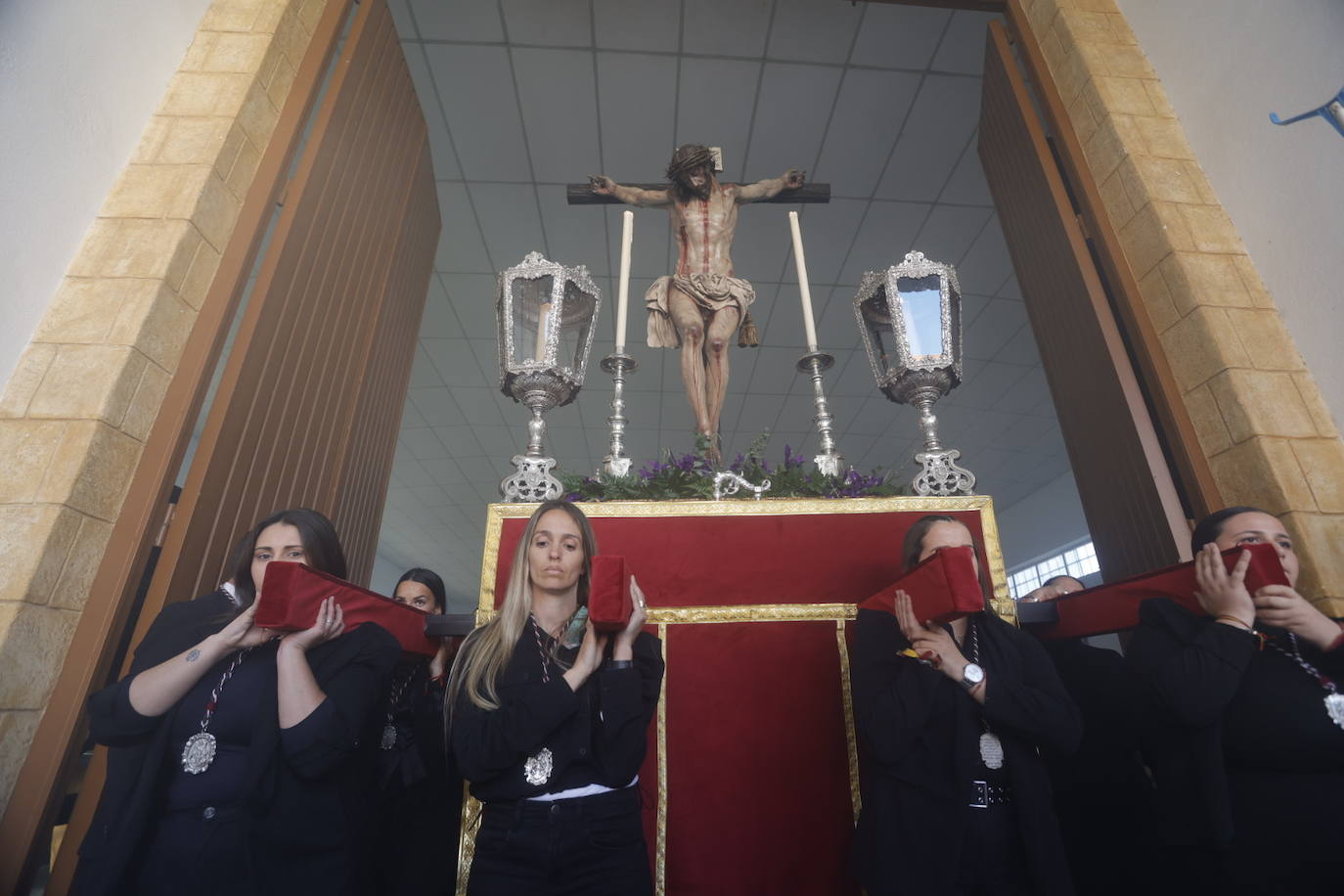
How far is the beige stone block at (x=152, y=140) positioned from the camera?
5.93 feet

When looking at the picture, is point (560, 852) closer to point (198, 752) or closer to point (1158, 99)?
point (198, 752)

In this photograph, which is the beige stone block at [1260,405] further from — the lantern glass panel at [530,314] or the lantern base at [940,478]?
the lantern glass panel at [530,314]

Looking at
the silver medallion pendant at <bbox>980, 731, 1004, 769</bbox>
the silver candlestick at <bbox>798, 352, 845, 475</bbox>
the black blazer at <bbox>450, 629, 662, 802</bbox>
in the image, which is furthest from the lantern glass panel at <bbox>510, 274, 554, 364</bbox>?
the silver medallion pendant at <bbox>980, 731, 1004, 769</bbox>

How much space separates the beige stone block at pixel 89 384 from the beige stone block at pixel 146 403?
16mm

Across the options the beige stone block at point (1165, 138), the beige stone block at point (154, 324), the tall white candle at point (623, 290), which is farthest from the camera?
the beige stone block at point (1165, 138)

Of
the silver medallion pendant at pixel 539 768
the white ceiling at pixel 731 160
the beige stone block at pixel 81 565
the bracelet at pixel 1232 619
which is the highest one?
the white ceiling at pixel 731 160

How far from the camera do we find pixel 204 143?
1851 millimetres

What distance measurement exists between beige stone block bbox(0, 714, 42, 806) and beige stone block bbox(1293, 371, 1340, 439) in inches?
118

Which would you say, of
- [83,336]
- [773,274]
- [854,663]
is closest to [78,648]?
[83,336]

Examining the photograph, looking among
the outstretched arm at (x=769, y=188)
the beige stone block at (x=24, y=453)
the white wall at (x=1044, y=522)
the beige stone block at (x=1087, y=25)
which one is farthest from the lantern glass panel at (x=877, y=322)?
the white wall at (x=1044, y=522)

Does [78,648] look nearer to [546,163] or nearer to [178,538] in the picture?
[178,538]

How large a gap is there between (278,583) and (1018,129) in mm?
3132

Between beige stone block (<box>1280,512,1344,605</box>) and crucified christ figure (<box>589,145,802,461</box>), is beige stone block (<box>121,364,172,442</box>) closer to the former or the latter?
crucified christ figure (<box>589,145,802,461</box>)

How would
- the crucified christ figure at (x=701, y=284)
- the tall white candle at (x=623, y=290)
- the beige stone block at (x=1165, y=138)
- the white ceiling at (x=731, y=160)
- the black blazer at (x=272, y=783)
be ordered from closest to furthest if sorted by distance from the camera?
1. the black blazer at (x=272, y=783)
2. the tall white candle at (x=623, y=290)
3. the beige stone block at (x=1165, y=138)
4. the crucified christ figure at (x=701, y=284)
5. the white ceiling at (x=731, y=160)
